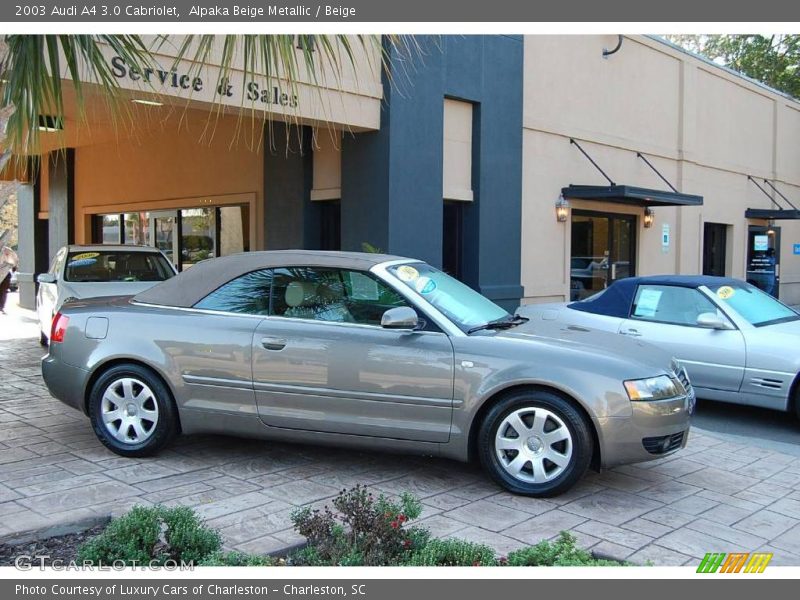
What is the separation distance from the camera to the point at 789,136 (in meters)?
21.9

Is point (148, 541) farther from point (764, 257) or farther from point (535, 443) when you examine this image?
point (764, 257)

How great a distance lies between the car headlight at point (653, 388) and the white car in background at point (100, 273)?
23.5ft

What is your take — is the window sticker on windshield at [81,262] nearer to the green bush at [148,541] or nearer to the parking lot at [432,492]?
the parking lot at [432,492]

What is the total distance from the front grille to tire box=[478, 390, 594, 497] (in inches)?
14.8

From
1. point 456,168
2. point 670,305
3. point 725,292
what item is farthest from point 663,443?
point 456,168

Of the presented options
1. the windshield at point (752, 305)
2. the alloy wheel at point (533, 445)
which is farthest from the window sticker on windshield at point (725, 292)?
the alloy wheel at point (533, 445)

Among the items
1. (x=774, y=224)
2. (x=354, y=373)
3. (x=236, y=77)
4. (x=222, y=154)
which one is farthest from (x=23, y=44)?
(x=774, y=224)

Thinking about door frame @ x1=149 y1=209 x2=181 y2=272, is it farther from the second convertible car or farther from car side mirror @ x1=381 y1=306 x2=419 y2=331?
car side mirror @ x1=381 y1=306 x2=419 y2=331

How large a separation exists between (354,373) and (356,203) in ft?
20.0

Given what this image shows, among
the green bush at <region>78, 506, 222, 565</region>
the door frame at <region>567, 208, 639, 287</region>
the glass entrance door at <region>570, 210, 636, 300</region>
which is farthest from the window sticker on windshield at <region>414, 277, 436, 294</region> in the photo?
the glass entrance door at <region>570, 210, 636, 300</region>

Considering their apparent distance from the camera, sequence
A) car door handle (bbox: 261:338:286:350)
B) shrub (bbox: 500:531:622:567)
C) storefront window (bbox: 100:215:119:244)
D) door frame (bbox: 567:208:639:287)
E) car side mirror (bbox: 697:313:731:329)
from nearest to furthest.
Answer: shrub (bbox: 500:531:622:567) → car door handle (bbox: 261:338:286:350) → car side mirror (bbox: 697:313:731:329) → door frame (bbox: 567:208:639:287) → storefront window (bbox: 100:215:119:244)

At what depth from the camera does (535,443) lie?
198 inches

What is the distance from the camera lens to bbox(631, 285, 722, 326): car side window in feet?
26.4

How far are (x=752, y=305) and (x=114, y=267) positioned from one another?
8223mm
